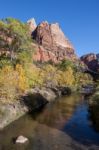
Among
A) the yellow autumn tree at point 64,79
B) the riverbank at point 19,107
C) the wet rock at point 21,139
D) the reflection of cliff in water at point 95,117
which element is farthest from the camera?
the yellow autumn tree at point 64,79

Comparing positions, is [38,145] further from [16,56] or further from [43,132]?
[16,56]

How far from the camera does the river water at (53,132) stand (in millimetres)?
45500

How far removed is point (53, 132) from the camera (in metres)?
55.0

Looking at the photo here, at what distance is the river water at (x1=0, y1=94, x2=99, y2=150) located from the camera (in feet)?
149

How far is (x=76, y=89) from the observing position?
157250 mm

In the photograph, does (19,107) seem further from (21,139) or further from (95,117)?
(21,139)

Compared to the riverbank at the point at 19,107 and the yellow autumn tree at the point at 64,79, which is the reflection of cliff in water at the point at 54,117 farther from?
the yellow autumn tree at the point at 64,79

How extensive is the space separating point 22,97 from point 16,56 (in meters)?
27.8

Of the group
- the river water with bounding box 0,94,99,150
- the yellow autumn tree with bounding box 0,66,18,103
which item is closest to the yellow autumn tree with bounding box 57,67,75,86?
the river water with bounding box 0,94,99,150

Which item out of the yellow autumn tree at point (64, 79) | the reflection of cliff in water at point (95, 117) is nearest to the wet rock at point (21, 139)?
the reflection of cliff in water at point (95, 117)

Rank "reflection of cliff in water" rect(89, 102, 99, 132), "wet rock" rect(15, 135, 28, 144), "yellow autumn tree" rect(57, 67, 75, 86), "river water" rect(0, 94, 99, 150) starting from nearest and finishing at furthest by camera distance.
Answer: "river water" rect(0, 94, 99, 150)
"wet rock" rect(15, 135, 28, 144)
"reflection of cliff in water" rect(89, 102, 99, 132)
"yellow autumn tree" rect(57, 67, 75, 86)

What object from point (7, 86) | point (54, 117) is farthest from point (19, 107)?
point (54, 117)

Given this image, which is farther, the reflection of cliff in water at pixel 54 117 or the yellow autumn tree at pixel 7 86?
the yellow autumn tree at pixel 7 86

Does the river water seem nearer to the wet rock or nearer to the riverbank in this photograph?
the wet rock
